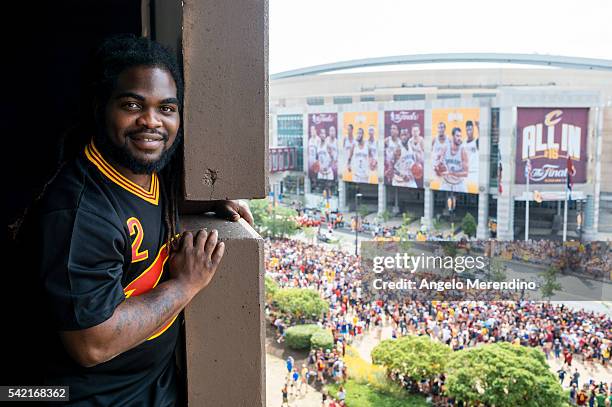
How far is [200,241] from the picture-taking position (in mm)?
1495

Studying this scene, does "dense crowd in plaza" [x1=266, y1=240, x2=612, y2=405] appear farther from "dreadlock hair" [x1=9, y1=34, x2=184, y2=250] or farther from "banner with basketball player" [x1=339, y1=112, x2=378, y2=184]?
"banner with basketball player" [x1=339, y1=112, x2=378, y2=184]

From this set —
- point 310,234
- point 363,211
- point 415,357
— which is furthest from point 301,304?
point 363,211

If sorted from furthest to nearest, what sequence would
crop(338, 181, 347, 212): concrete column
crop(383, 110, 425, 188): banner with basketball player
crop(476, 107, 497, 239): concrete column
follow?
crop(338, 181, 347, 212): concrete column → crop(383, 110, 425, 188): banner with basketball player → crop(476, 107, 497, 239): concrete column

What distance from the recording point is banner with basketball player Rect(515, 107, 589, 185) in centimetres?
2759

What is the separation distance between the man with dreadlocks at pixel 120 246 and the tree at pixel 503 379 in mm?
10650

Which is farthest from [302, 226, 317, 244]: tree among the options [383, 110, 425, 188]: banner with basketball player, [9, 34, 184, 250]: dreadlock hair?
[9, 34, 184, 250]: dreadlock hair

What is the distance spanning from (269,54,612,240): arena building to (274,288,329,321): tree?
13105mm

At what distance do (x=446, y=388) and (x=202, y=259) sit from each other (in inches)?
455

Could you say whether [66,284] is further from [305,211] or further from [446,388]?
[305,211]

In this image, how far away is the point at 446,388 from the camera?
478 inches

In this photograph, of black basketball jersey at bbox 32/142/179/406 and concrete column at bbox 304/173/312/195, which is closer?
black basketball jersey at bbox 32/142/179/406

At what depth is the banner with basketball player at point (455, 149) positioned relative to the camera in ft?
96.6

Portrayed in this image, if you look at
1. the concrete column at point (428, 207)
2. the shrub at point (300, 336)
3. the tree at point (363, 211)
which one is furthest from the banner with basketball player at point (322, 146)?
the shrub at point (300, 336)

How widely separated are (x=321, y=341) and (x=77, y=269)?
13.9 meters
